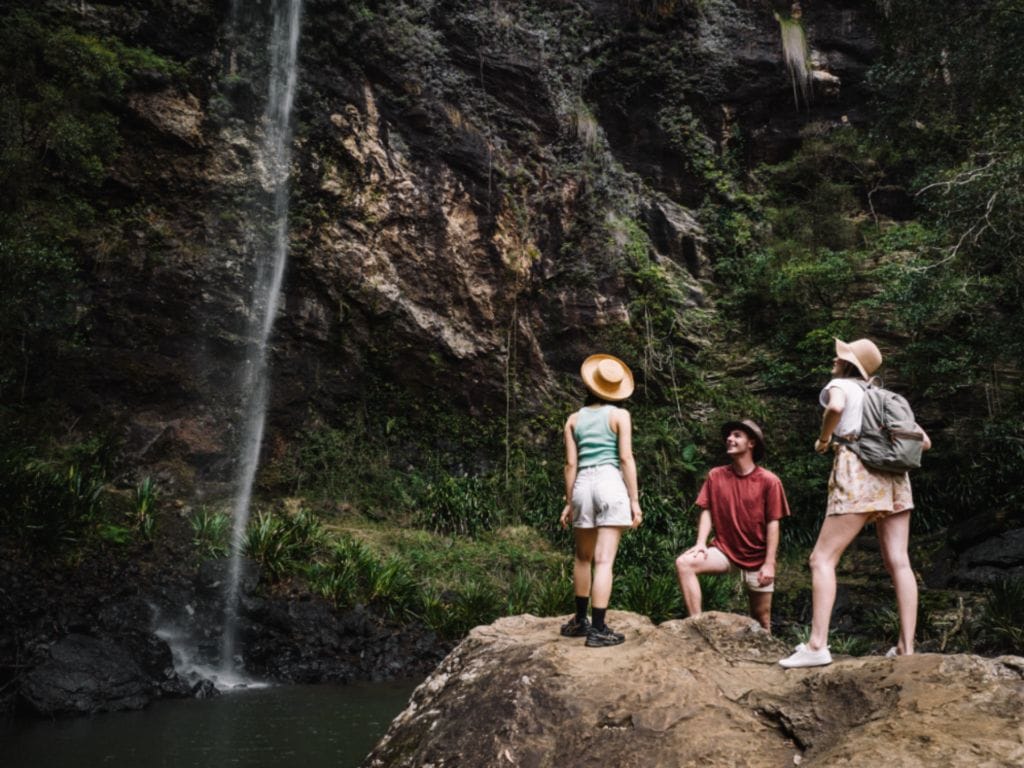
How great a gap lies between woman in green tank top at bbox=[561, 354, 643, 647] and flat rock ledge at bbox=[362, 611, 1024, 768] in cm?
24

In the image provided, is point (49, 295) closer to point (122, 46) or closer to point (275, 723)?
point (122, 46)

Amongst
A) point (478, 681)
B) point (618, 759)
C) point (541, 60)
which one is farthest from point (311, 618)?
point (541, 60)

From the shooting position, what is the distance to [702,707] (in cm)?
363

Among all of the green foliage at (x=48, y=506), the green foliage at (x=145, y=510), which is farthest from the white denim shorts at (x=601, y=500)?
the green foliage at (x=145, y=510)

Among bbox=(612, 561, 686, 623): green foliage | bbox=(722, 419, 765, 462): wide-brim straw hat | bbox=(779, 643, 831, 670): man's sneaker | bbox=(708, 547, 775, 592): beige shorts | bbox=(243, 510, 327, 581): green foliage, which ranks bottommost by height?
bbox=(612, 561, 686, 623): green foliage

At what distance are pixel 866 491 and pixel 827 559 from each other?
37 centimetres

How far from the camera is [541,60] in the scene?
19.1 meters

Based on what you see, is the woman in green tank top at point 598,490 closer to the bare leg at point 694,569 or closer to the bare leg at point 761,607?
the bare leg at point 694,569

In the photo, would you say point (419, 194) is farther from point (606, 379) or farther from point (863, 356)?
point (863, 356)

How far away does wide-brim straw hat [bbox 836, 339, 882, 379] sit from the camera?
13.6 feet

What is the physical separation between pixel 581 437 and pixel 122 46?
14450mm

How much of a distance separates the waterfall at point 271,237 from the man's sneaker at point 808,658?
12.5m

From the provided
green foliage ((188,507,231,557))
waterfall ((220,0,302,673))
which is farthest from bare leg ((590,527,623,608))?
waterfall ((220,0,302,673))

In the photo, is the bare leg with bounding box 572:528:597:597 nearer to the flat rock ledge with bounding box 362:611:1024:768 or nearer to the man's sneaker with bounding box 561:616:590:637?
the man's sneaker with bounding box 561:616:590:637
